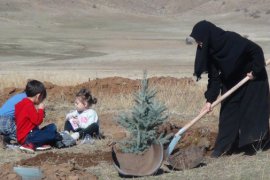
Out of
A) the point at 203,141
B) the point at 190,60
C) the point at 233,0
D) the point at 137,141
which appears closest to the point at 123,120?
the point at 137,141

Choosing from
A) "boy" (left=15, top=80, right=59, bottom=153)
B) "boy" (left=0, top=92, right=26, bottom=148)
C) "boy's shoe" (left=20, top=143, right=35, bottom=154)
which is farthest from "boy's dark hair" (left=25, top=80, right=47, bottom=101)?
"boy's shoe" (left=20, top=143, right=35, bottom=154)

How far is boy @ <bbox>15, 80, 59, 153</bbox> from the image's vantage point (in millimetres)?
9141

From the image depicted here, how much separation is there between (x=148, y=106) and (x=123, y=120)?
13.7 inches

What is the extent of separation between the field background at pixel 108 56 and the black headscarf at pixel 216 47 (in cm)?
110

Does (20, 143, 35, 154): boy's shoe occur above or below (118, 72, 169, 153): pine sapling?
below

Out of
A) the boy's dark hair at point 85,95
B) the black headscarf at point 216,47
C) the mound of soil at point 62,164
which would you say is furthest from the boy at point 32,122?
the black headscarf at point 216,47

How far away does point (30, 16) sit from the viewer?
68250mm

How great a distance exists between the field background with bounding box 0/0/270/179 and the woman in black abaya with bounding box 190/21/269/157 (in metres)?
0.27

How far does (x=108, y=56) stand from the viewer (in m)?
36.4

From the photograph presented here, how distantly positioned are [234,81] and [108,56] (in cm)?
2788

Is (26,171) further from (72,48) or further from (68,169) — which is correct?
(72,48)

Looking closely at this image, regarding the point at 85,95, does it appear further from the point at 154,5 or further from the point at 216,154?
the point at 154,5

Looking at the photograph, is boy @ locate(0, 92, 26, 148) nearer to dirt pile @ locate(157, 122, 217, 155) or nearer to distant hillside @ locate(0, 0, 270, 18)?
dirt pile @ locate(157, 122, 217, 155)

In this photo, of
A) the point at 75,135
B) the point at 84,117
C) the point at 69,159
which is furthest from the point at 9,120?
the point at 69,159
